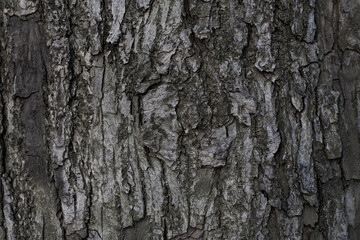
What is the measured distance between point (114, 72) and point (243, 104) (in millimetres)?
383

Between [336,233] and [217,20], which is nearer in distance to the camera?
[217,20]

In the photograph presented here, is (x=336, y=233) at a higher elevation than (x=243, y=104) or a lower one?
lower

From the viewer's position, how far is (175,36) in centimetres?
126

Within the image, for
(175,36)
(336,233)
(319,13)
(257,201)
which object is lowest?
(336,233)

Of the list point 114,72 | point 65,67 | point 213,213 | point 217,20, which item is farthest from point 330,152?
point 65,67

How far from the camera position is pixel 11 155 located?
1.38 metres

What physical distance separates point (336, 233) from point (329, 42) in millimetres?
589

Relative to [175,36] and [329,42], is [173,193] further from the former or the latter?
[329,42]

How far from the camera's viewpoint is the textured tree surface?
4.18 ft

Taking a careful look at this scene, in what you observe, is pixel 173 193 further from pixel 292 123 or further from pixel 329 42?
pixel 329 42

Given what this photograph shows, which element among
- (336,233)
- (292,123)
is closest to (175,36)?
(292,123)

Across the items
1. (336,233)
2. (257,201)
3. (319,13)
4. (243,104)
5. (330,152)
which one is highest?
(319,13)

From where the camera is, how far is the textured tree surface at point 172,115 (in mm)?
1275

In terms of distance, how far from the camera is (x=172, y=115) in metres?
1.27
